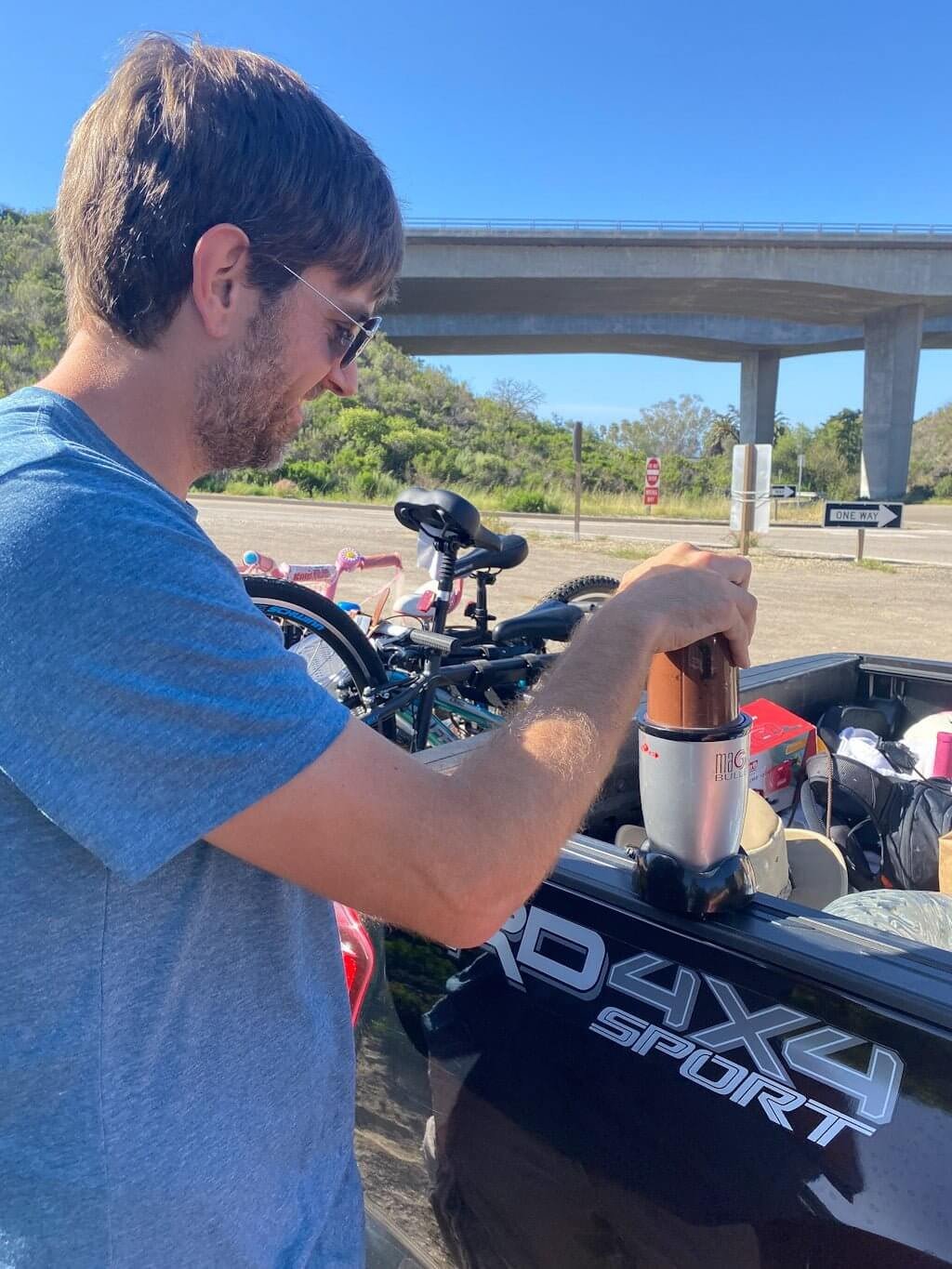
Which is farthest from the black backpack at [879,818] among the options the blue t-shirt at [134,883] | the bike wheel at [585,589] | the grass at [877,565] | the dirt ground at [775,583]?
the grass at [877,565]

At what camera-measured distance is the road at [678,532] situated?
1781 cm

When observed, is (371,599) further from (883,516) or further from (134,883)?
(883,516)

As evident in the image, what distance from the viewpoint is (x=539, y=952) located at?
1339 mm

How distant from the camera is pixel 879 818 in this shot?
→ 7.75 ft

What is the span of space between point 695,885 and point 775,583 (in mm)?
12923

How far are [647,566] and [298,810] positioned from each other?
56 centimetres

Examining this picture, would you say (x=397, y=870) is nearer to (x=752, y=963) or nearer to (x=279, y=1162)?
(x=279, y=1162)

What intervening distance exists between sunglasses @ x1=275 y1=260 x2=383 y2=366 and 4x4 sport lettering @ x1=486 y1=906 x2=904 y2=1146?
80 cm

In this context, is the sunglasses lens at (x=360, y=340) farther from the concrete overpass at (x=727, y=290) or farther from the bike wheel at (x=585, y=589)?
the concrete overpass at (x=727, y=290)

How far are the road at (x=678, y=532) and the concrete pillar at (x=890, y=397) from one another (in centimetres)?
1086

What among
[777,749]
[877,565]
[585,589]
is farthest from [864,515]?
[777,749]

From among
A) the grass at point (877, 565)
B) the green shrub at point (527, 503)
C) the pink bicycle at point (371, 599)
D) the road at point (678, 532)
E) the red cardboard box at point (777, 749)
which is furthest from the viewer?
the green shrub at point (527, 503)

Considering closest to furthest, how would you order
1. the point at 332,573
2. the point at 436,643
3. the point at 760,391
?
the point at 436,643, the point at 332,573, the point at 760,391

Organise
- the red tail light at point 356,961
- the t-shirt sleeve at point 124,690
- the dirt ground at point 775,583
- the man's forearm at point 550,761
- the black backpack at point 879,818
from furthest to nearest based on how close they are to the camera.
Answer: the dirt ground at point 775,583 < the black backpack at point 879,818 < the red tail light at point 356,961 < the man's forearm at point 550,761 < the t-shirt sleeve at point 124,690
